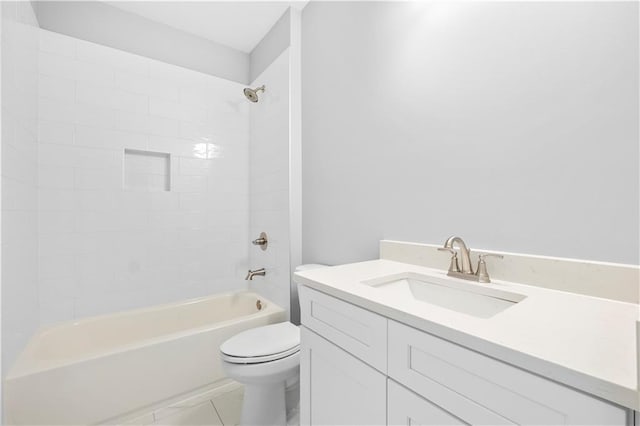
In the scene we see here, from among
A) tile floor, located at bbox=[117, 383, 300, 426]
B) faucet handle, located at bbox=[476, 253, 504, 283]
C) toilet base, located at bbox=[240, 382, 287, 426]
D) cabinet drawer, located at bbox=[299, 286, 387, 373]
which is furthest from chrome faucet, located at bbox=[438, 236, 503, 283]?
tile floor, located at bbox=[117, 383, 300, 426]

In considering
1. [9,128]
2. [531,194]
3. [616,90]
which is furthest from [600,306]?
[9,128]

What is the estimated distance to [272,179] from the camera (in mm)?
2156

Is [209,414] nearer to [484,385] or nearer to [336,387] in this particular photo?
[336,387]

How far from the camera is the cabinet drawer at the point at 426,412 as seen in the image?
513mm

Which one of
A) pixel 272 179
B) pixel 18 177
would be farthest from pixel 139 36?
pixel 272 179

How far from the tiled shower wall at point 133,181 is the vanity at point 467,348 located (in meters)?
1.61

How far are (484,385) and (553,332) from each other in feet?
0.58

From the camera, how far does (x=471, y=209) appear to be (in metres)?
1.03

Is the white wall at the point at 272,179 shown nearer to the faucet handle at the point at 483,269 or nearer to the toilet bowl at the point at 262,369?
the toilet bowl at the point at 262,369

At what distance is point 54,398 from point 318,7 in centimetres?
262

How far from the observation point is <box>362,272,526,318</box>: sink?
83cm

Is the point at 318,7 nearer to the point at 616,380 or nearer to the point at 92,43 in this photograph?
the point at 92,43

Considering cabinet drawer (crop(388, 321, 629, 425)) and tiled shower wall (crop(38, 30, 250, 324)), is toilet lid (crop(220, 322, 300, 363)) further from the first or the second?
tiled shower wall (crop(38, 30, 250, 324))

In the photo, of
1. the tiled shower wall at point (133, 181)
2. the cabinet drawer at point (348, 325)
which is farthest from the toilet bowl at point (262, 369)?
the tiled shower wall at point (133, 181)
